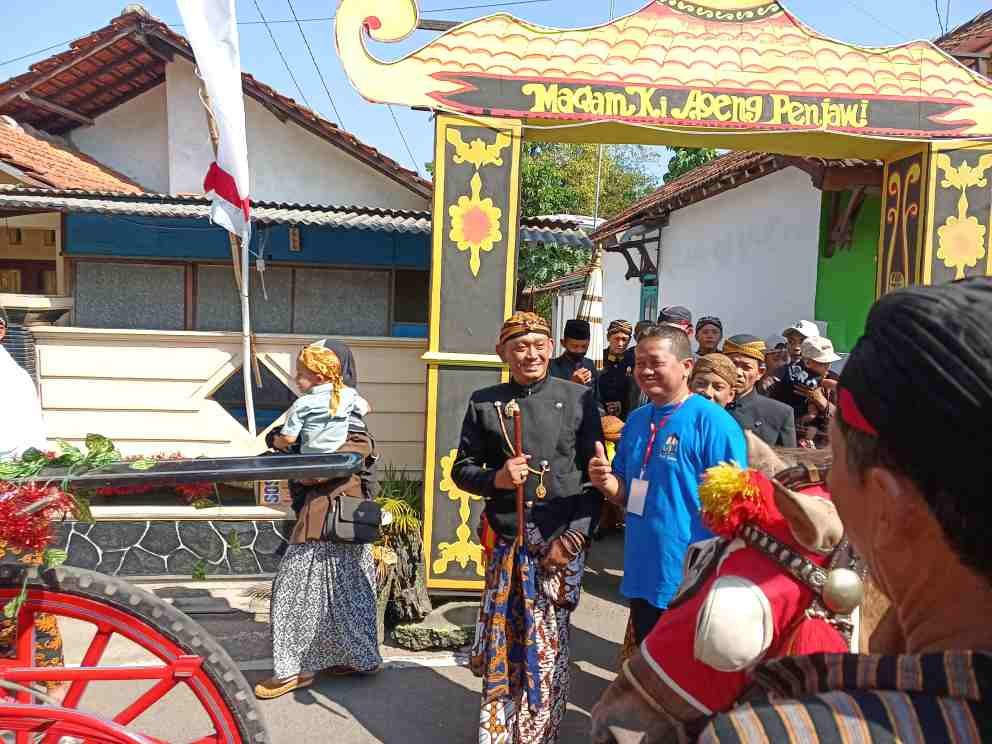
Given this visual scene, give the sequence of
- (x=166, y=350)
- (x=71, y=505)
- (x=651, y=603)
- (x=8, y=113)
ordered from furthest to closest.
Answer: (x=8, y=113), (x=166, y=350), (x=651, y=603), (x=71, y=505)

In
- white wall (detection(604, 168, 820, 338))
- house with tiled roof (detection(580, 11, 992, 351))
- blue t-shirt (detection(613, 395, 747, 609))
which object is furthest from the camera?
white wall (detection(604, 168, 820, 338))

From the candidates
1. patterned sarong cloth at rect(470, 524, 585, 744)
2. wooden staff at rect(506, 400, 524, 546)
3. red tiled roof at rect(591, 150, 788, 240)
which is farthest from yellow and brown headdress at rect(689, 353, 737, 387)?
red tiled roof at rect(591, 150, 788, 240)

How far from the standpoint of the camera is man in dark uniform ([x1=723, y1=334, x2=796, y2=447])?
380cm

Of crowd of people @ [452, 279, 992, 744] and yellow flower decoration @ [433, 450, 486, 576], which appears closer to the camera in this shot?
crowd of people @ [452, 279, 992, 744]

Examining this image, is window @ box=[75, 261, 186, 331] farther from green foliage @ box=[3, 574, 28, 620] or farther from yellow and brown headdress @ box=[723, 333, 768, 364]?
green foliage @ box=[3, 574, 28, 620]

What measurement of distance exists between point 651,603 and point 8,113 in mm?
7612

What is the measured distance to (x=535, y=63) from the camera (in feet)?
13.9

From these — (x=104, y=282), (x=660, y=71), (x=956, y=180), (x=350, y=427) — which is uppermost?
(x=660, y=71)

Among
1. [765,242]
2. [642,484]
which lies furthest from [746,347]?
[765,242]

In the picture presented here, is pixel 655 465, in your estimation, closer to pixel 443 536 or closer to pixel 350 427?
pixel 350 427

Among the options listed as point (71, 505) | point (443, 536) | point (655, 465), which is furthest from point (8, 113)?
point (655, 465)

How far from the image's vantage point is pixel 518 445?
276 centimetres

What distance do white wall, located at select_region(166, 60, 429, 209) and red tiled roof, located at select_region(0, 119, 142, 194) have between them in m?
0.62

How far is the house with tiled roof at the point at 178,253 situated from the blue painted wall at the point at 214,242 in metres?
0.01
